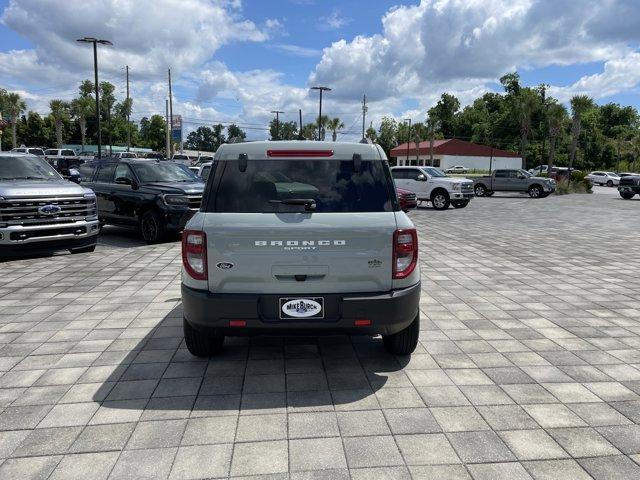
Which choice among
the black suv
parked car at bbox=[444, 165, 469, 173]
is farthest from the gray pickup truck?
parked car at bbox=[444, 165, 469, 173]

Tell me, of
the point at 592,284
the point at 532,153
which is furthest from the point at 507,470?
the point at 532,153

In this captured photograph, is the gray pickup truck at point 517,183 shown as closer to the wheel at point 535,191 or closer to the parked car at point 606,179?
the wheel at point 535,191

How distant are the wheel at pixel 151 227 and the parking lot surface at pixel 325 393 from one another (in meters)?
4.14

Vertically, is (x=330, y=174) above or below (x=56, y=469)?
above

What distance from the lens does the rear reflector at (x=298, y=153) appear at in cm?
399

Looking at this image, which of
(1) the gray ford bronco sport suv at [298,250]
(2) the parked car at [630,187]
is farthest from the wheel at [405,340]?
(2) the parked car at [630,187]

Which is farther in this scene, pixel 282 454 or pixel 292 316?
pixel 292 316

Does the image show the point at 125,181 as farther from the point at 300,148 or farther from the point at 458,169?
the point at 458,169

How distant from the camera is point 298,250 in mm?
3721

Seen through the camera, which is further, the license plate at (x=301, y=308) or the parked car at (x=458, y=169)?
the parked car at (x=458, y=169)

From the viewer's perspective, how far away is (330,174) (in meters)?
3.97

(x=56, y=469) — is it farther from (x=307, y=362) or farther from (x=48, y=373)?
(x=307, y=362)

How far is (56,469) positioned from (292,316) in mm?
1754

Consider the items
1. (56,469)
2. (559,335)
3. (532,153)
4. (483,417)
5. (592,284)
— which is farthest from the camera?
(532,153)
